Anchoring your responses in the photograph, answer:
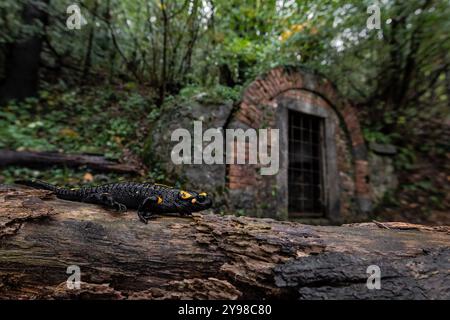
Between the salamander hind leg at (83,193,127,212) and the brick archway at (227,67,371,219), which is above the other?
the brick archway at (227,67,371,219)

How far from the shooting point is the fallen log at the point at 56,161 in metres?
4.88

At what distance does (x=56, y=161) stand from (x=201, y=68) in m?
3.64

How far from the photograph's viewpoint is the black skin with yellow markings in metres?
2.25

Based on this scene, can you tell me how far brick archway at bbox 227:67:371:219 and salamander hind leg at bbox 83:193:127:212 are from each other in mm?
2710

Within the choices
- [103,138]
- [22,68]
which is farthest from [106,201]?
[22,68]

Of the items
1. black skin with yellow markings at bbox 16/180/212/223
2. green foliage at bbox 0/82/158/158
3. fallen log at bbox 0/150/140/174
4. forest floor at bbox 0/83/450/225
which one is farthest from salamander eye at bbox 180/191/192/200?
green foliage at bbox 0/82/158/158

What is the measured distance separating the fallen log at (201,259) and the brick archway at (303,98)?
2.88 meters

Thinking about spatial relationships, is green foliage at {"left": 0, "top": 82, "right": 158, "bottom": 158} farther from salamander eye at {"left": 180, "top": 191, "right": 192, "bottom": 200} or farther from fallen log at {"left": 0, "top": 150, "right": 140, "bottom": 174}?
salamander eye at {"left": 180, "top": 191, "right": 192, "bottom": 200}

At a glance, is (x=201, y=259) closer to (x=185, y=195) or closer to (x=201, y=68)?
(x=185, y=195)

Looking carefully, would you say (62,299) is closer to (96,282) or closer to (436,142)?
(96,282)

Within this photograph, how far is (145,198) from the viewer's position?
88.7 inches

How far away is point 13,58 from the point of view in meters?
6.84

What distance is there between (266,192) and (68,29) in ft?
20.0
